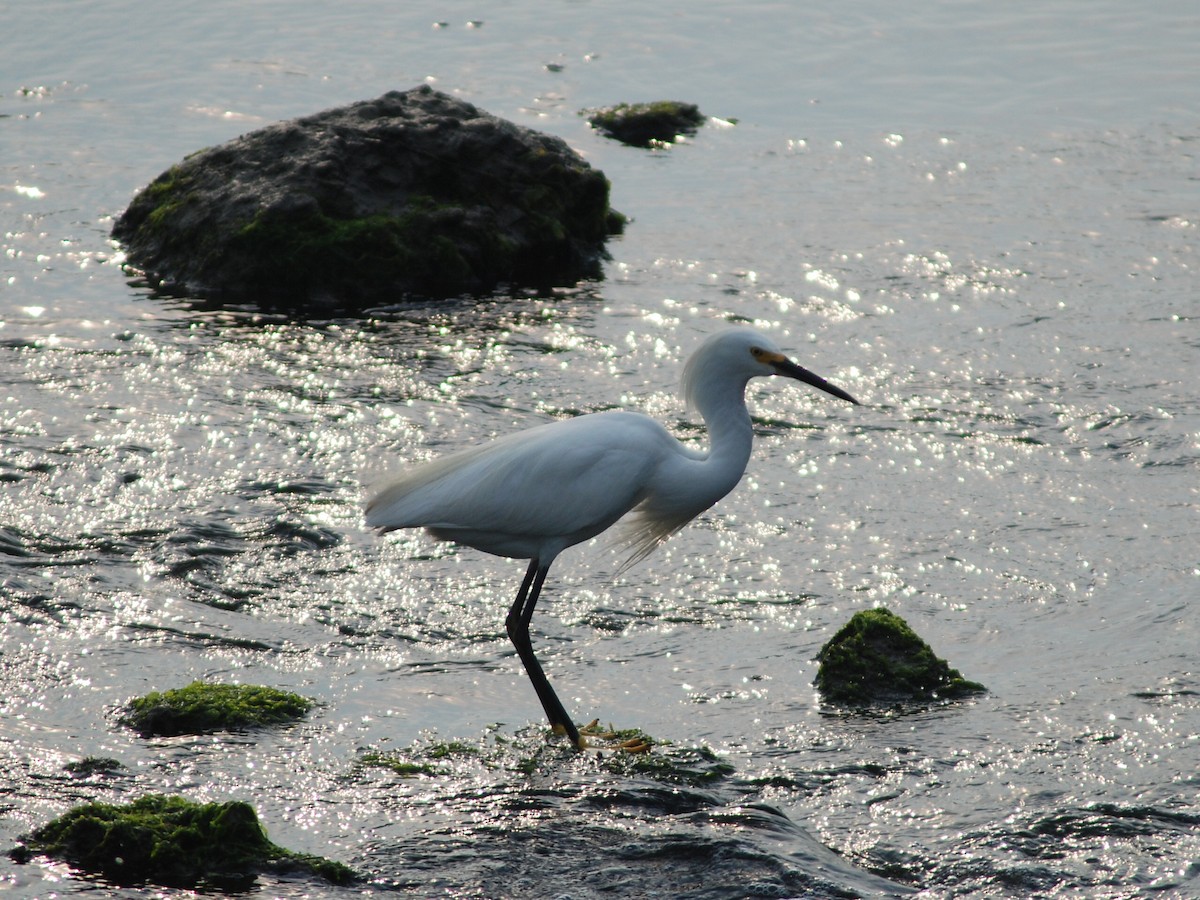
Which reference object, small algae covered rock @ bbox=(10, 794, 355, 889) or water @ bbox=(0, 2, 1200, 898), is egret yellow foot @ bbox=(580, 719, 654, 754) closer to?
water @ bbox=(0, 2, 1200, 898)

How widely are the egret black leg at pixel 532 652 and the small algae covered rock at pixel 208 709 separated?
94 centimetres

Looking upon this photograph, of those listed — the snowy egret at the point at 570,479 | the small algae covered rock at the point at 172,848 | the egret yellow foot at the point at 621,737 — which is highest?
the snowy egret at the point at 570,479

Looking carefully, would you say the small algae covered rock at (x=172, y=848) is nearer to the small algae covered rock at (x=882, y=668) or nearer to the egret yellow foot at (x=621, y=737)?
the egret yellow foot at (x=621, y=737)

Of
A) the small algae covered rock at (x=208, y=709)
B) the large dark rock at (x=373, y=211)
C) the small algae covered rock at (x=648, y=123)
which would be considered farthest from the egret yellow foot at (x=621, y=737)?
the small algae covered rock at (x=648, y=123)

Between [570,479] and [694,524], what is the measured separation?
2318 millimetres

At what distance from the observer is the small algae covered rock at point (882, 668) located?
250 inches

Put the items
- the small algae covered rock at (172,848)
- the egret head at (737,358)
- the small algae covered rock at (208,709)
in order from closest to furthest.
Result: the small algae covered rock at (172,848)
the small algae covered rock at (208,709)
the egret head at (737,358)

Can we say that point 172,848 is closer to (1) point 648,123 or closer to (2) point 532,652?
(2) point 532,652

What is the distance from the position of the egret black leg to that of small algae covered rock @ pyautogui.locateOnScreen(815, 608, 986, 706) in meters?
1.22

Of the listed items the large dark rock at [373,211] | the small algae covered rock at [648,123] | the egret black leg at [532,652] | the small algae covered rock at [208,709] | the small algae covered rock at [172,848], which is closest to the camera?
the small algae covered rock at [172,848]

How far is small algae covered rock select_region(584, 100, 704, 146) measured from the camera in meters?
15.7

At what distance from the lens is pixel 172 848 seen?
14.6 feet

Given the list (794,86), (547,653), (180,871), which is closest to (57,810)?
(180,871)

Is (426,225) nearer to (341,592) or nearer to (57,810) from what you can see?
(341,592)
